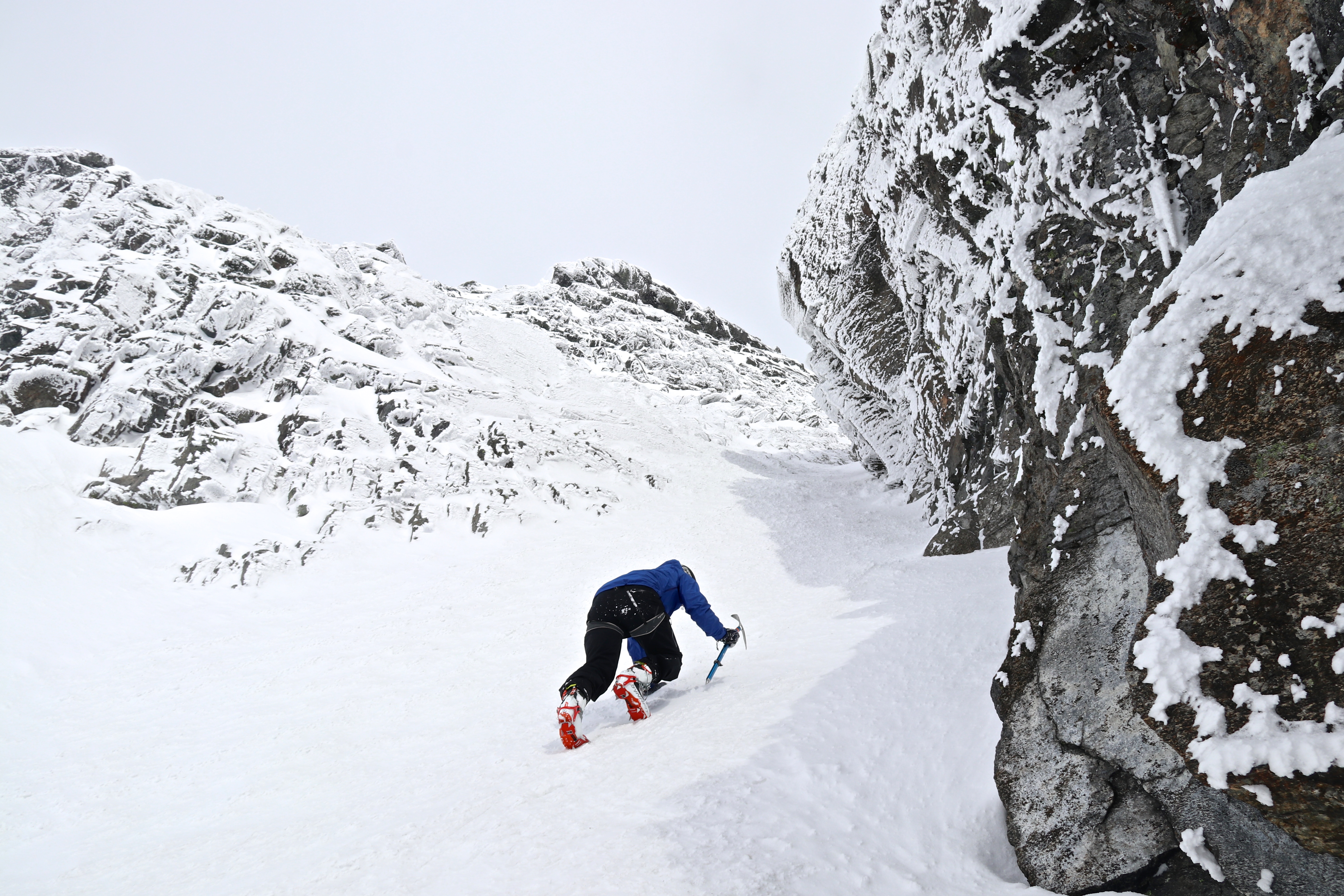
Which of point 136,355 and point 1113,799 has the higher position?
point 136,355

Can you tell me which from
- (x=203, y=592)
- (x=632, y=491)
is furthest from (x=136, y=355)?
(x=632, y=491)

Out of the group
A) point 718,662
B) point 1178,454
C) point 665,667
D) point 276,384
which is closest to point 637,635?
point 665,667

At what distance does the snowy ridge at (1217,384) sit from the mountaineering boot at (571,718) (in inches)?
130

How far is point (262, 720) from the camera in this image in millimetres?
7258

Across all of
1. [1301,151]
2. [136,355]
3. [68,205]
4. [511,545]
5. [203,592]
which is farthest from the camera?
[68,205]

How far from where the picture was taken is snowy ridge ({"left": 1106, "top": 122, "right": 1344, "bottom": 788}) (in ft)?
6.41

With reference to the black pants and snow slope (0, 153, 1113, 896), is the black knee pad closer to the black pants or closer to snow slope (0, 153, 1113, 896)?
the black pants

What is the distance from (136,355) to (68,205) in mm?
18047

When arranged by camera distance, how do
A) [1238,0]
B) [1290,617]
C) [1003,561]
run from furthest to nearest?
1. [1003,561]
2. [1238,0]
3. [1290,617]

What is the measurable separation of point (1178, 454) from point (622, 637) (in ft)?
12.7

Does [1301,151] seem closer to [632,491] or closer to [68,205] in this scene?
[632,491]

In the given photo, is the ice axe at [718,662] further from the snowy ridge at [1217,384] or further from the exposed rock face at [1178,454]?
the snowy ridge at [1217,384]

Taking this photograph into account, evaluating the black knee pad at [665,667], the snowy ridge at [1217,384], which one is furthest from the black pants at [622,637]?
the snowy ridge at [1217,384]

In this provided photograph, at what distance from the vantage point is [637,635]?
17.0 ft
